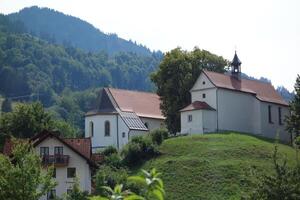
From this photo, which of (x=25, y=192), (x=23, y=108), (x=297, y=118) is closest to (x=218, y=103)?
(x=297, y=118)

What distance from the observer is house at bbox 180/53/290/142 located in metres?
72.4

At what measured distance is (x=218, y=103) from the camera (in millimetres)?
73688

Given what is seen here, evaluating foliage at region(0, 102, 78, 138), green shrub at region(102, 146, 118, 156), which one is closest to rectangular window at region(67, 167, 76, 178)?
green shrub at region(102, 146, 118, 156)

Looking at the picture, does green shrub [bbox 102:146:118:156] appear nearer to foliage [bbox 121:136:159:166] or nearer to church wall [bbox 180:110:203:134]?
foliage [bbox 121:136:159:166]

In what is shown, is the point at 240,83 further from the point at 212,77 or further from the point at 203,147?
the point at 203,147

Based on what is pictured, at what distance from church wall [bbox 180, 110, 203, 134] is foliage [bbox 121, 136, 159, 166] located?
8020mm

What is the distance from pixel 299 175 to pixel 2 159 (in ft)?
38.3

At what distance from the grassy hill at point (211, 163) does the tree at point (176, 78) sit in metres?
10.4

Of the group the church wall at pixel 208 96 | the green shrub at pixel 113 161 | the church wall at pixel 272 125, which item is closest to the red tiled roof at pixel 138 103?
the church wall at pixel 208 96

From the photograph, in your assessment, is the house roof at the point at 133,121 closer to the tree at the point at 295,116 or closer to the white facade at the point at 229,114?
the white facade at the point at 229,114

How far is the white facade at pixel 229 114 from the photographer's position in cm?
7238

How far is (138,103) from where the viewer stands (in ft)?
271

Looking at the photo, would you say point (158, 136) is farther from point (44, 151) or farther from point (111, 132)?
point (44, 151)

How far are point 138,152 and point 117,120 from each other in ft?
39.6
